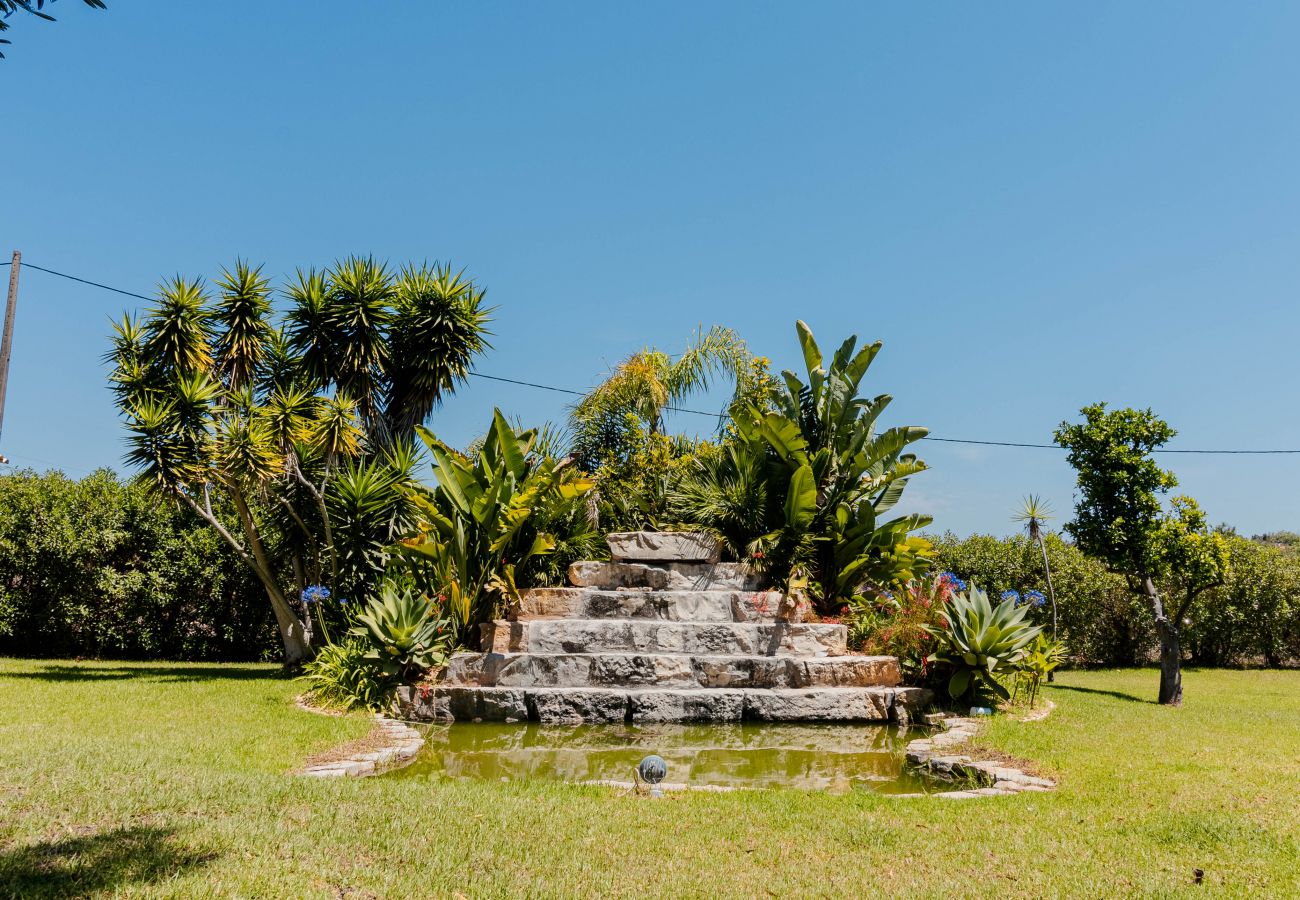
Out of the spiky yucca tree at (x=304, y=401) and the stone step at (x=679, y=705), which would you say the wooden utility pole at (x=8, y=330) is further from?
the stone step at (x=679, y=705)

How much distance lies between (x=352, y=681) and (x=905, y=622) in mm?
6136

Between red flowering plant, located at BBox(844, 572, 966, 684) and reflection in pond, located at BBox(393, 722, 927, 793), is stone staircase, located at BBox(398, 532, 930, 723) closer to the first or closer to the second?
reflection in pond, located at BBox(393, 722, 927, 793)

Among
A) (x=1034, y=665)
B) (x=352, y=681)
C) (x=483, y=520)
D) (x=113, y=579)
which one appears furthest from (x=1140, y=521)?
(x=113, y=579)

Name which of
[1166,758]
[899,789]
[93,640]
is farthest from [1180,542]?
[93,640]

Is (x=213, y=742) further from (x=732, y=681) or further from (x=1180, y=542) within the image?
(x=1180, y=542)

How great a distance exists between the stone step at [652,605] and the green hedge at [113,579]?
23.2 feet

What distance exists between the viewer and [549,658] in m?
9.50

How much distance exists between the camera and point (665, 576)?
11195mm

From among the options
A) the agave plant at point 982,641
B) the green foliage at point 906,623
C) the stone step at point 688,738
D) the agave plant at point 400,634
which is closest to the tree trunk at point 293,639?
the agave plant at point 400,634

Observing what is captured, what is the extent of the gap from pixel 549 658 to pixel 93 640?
1056 cm

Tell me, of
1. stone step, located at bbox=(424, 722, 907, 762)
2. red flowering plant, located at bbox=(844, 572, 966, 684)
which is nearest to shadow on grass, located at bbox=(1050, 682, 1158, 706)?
red flowering plant, located at bbox=(844, 572, 966, 684)

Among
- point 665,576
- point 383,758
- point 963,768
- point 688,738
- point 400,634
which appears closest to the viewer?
point 963,768

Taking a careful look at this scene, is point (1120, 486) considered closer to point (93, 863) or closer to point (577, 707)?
point (577, 707)

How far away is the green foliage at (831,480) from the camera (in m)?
11.5
